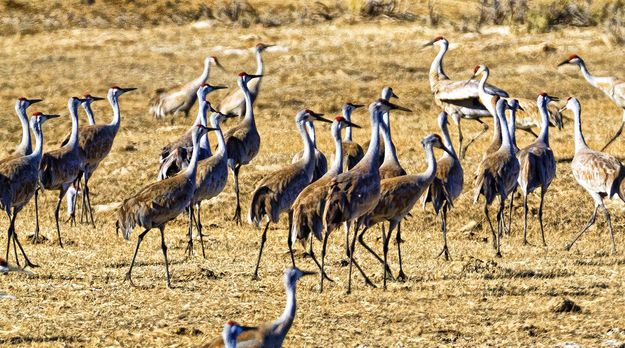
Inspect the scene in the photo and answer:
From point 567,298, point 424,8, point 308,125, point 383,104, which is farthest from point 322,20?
point 567,298

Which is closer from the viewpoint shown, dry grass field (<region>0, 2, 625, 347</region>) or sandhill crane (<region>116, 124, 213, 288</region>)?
dry grass field (<region>0, 2, 625, 347</region>)

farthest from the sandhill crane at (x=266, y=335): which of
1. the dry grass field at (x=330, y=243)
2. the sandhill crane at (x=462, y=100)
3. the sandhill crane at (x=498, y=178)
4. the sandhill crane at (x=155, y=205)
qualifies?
the sandhill crane at (x=462, y=100)

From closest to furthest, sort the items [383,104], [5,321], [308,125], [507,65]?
[5,321] < [383,104] < [308,125] < [507,65]

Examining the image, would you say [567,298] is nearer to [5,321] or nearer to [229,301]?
[229,301]

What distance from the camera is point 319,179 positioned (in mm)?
10891

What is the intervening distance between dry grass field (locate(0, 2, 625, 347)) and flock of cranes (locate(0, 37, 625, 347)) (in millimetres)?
326

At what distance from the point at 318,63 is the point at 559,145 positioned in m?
9.11

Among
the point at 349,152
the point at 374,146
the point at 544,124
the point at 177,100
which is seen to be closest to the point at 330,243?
the point at 349,152

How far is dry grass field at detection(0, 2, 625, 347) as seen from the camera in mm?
8906

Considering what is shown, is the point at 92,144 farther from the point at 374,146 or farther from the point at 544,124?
the point at 374,146

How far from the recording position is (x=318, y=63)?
86.4 ft

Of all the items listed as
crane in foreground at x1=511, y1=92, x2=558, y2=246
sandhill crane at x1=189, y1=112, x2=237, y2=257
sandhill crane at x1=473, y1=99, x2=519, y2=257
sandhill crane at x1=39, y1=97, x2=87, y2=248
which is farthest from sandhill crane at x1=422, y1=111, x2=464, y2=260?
sandhill crane at x1=39, y1=97, x2=87, y2=248

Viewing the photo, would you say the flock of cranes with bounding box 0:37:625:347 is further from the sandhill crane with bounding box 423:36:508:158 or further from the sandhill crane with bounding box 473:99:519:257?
the sandhill crane with bounding box 423:36:508:158

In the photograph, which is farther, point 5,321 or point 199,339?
point 5,321
